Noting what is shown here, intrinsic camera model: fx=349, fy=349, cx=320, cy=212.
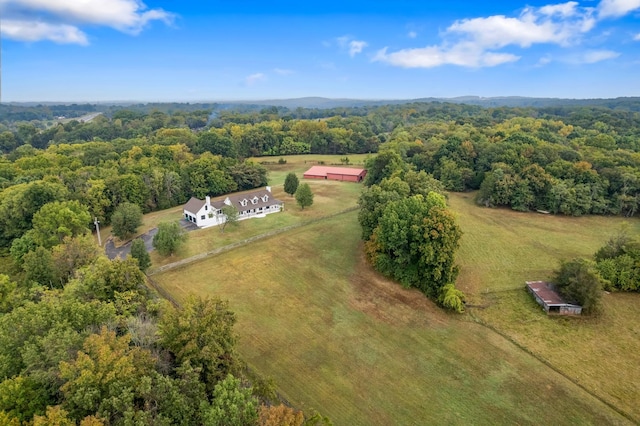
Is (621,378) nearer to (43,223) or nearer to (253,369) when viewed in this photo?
(253,369)

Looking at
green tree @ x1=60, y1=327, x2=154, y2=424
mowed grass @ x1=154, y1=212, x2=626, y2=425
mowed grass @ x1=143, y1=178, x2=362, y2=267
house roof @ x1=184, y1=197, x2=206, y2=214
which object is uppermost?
green tree @ x1=60, y1=327, x2=154, y2=424

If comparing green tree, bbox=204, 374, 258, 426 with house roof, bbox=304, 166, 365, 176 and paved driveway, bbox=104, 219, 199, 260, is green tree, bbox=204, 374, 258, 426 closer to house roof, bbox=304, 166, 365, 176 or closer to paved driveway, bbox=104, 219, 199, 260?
paved driveway, bbox=104, 219, 199, 260

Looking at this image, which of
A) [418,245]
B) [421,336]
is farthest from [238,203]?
[421,336]

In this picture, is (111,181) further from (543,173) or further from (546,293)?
(543,173)

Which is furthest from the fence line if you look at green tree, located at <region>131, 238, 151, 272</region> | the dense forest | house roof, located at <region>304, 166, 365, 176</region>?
house roof, located at <region>304, 166, 365, 176</region>

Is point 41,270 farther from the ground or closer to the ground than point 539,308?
farther from the ground

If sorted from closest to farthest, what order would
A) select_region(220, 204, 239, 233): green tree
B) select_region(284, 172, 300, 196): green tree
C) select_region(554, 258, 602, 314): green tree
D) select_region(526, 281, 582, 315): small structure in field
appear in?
select_region(554, 258, 602, 314): green tree, select_region(526, 281, 582, 315): small structure in field, select_region(220, 204, 239, 233): green tree, select_region(284, 172, 300, 196): green tree

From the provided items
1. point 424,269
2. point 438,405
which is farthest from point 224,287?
point 438,405
